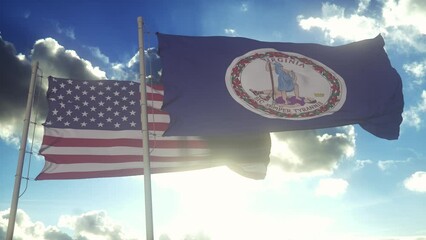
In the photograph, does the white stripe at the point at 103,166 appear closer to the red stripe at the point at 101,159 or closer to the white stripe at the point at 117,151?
the red stripe at the point at 101,159

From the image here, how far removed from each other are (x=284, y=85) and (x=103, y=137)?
5.45m

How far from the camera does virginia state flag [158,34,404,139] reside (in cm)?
1210

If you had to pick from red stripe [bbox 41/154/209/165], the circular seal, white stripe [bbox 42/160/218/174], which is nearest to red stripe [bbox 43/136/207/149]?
red stripe [bbox 41/154/209/165]

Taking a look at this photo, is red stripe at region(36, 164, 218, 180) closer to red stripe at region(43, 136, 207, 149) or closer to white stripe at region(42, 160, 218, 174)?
white stripe at region(42, 160, 218, 174)

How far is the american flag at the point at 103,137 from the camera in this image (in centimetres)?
1299

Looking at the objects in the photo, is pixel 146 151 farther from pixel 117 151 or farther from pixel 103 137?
pixel 103 137

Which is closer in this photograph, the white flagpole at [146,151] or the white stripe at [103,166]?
the white flagpole at [146,151]

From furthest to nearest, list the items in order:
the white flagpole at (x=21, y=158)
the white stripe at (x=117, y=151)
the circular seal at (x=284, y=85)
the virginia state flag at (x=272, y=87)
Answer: the white stripe at (x=117, y=151) → the circular seal at (x=284, y=85) → the virginia state flag at (x=272, y=87) → the white flagpole at (x=21, y=158)

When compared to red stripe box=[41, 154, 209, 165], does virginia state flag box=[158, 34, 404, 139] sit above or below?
above

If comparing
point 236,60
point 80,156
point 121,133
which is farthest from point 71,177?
point 236,60

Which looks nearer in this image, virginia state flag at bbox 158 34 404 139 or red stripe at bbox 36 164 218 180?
virginia state flag at bbox 158 34 404 139

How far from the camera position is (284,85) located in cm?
1302

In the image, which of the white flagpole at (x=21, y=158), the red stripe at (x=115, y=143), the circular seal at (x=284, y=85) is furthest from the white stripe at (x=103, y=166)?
the circular seal at (x=284, y=85)

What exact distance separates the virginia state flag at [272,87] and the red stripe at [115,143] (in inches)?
68.1
